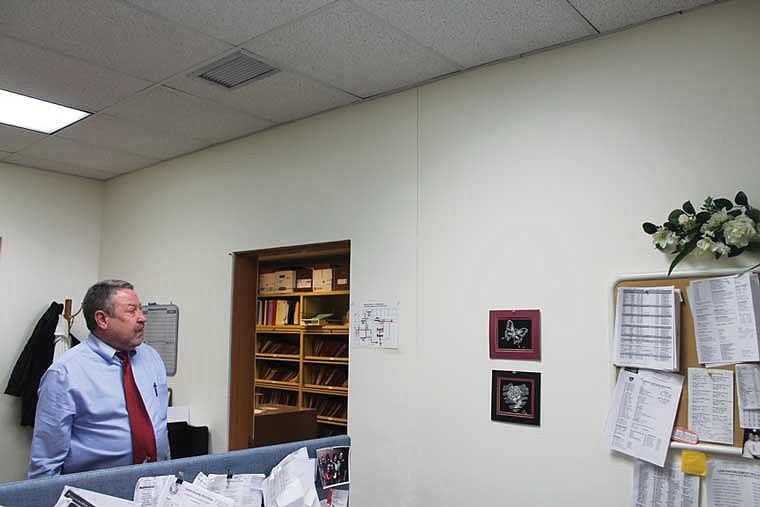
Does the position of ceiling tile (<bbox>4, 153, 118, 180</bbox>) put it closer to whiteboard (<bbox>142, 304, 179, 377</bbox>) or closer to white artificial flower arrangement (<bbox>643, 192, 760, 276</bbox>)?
whiteboard (<bbox>142, 304, 179, 377</bbox>)

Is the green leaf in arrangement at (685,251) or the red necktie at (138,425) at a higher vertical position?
the green leaf in arrangement at (685,251)

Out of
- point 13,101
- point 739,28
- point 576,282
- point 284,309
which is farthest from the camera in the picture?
point 284,309

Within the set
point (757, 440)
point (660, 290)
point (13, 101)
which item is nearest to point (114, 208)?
point (13, 101)

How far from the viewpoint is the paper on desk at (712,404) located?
7.40 ft

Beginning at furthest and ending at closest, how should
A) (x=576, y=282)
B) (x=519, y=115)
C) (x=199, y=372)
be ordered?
1. (x=199, y=372)
2. (x=519, y=115)
3. (x=576, y=282)

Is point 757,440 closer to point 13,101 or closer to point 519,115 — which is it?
point 519,115

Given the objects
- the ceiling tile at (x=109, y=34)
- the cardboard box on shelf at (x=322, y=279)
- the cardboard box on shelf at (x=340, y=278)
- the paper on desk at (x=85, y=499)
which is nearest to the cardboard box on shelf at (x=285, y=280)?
the cardboard box on shelf at (x=322, y=279)

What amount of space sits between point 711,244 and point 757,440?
2.19 ft

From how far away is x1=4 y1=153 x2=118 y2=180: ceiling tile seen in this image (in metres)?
4.82

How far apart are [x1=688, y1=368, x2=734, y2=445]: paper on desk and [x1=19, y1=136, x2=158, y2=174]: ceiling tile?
392 centimetres

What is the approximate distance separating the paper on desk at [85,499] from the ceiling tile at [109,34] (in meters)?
1.79

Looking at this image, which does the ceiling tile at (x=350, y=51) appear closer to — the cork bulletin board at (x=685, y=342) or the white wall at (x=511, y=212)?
the white wall at (x=511, y=212)

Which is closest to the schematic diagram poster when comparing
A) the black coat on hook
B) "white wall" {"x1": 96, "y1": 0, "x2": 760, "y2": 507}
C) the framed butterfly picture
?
"white wall" {"x1": 96, "y1": 0, "x2": 760, "y2": 507}

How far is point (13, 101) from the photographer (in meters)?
3.63
